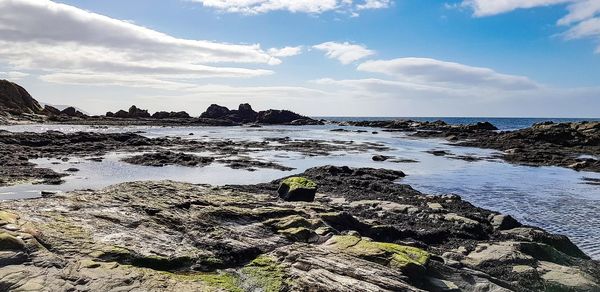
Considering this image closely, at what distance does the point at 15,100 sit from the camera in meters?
125

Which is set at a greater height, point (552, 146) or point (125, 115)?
point (125, 115)

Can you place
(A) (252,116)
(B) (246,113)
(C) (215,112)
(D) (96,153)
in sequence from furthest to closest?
1. (A) (252,116)
2. (B) (246,113)
3. (C) (215,112)
4. (D) (96,153)

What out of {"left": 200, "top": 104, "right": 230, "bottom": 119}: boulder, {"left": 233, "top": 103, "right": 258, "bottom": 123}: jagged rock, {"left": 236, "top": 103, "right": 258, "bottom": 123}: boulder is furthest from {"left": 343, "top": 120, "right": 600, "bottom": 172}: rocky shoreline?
{"left": 200, "top": 104, "right": 230, "bottom": 119}: boulder

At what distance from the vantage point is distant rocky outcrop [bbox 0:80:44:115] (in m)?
117

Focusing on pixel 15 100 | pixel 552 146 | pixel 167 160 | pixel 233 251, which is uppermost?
pixel 15 100

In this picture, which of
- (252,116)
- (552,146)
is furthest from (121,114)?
(552,146)

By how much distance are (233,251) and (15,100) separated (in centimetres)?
14271

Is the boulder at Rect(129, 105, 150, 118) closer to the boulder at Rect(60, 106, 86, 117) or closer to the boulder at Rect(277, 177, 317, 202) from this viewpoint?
the boulder at Rect(60, 106, 86, 117)

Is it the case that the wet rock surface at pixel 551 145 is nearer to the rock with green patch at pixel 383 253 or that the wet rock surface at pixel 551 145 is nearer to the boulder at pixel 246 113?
the rock with green patch at pixel 383 253

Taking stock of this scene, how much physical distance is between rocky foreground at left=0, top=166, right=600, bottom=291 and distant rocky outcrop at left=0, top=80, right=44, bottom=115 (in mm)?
125112

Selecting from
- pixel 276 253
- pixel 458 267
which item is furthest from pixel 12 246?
pixel 458 267

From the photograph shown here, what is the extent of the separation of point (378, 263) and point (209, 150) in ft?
149

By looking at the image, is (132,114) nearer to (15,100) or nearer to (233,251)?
(15,100)

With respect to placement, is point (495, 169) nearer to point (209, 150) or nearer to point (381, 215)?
point (381, 215)
